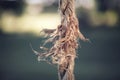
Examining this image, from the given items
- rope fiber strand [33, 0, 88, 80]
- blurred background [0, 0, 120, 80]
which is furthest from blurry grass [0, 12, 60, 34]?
rope fiber strand [33, 0, 88, 80]

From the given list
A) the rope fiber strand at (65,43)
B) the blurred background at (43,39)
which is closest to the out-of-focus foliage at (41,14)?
the blurred background at (43,39)

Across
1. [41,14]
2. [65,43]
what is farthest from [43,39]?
[65,43]

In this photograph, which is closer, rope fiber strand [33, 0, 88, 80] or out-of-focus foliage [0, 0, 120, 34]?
rope fiber strand [33, 0, 88, 80]

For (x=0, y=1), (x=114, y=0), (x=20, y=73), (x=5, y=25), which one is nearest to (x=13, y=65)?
(x=20, y=73)

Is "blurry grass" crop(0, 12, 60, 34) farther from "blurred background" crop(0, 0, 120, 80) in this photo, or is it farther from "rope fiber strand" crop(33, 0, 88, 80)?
"rope fiber strand" crop(33, 0, 88, 80)

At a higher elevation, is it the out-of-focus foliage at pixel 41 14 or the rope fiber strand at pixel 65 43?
the rope fiber strand at pixel 65 43

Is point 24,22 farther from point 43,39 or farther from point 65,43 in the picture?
point 65,43

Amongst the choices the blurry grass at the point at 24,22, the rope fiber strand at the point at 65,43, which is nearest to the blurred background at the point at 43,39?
the blurry grass at the point at 24,22

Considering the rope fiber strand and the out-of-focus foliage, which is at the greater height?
the rope fiber strand

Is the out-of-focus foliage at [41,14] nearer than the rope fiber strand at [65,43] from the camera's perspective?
No

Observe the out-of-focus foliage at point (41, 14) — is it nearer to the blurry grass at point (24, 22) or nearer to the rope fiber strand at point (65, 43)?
the blurry grass at point (24, 22)
